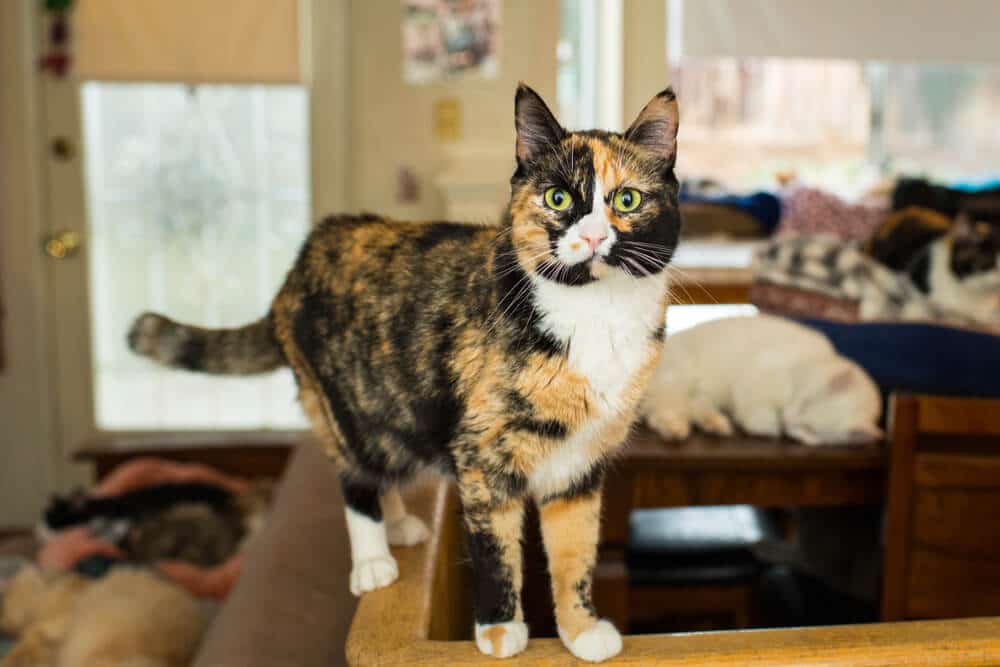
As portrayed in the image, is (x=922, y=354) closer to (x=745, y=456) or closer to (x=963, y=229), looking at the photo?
(x=745, y=456)

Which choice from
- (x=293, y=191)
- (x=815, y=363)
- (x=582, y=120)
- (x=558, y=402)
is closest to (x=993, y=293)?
(x=815, y=363)

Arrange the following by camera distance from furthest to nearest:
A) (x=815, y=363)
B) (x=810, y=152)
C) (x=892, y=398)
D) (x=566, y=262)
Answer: (x=810, y=152)
(x=815, y=363)
(x=892, y=398)
(x=566, y=262)

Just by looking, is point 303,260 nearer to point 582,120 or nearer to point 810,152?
point 582,120

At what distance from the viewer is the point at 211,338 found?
0.97m

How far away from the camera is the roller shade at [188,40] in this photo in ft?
9.93

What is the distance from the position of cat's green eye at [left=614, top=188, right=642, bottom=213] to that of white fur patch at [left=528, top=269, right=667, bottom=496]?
0.05 metres

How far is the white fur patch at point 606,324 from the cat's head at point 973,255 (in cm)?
161

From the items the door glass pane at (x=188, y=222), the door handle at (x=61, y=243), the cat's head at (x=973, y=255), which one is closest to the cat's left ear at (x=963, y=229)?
the cat's head at (x=973, y=255)

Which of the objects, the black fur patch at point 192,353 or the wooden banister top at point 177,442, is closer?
the black fur patch at point 192,353

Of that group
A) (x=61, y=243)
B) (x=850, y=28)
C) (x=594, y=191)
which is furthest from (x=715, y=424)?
(x=61, y=243)

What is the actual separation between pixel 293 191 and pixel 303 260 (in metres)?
2.38

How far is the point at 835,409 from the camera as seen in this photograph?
4.43 ft

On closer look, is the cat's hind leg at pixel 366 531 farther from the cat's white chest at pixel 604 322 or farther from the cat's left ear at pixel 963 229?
the cat's left ear at pixel 963 229

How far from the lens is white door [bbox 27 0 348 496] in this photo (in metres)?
3.13
